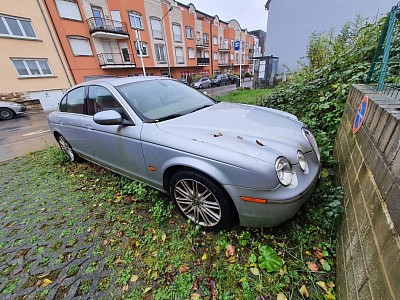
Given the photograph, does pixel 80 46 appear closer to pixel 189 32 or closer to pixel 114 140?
pixel 189 32

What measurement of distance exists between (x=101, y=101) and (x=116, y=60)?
1982cm

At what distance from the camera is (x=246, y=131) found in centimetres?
182

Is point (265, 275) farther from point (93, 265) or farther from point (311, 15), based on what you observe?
point (311, 15)

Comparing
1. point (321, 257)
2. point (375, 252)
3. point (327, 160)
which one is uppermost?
point (375, 252)

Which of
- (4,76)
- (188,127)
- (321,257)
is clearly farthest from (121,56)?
(321,257)

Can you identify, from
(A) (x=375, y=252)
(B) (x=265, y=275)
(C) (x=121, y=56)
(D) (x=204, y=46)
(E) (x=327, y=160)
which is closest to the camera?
(A) (x=375, y=252)

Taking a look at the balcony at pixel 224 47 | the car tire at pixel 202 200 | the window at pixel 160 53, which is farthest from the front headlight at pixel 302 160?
the balcony at pixel 224 47

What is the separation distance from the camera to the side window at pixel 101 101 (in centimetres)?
233

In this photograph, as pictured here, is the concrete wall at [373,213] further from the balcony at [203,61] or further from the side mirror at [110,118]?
the balcony at [203,61]

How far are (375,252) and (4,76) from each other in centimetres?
1859

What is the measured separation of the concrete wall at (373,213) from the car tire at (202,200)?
0.88 m

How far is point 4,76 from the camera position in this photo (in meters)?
12.3

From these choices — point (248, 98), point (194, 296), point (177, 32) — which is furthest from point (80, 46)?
point (194, 296)

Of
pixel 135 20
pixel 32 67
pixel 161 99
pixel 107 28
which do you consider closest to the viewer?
pixel 161 99
